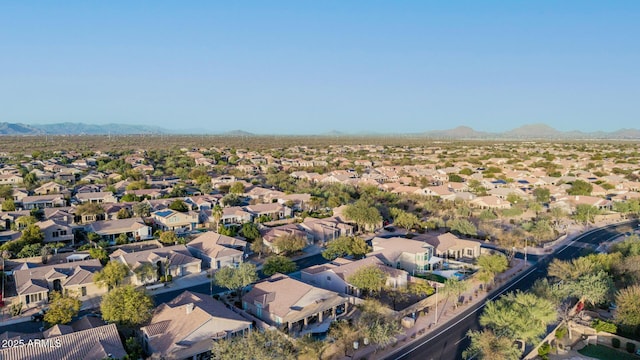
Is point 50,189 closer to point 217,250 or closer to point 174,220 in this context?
point 174,220

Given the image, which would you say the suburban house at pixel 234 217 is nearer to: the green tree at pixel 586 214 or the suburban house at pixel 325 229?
the suburban house at pixel 325 229

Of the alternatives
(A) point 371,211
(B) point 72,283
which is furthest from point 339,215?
(B) point 72,283

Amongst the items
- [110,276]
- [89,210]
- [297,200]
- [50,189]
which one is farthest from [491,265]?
[50,189]

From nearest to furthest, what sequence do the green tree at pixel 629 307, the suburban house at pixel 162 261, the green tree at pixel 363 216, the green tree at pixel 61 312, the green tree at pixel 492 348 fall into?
the green tree at pixel 492 348 < the green tree at pixel 61 312 < the green tree at pixel 629 307 < the suburban house at pixel 162 261 < the green tree at pixel 363 216

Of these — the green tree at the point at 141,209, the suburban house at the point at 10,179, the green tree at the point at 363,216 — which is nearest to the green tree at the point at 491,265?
the green tree at the point at 363,216

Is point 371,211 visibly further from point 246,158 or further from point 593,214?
point 246,158

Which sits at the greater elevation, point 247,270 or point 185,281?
point 247,270
